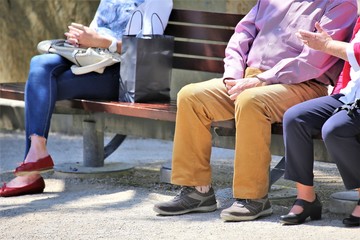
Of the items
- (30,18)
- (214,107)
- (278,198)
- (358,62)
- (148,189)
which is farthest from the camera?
(30,18)

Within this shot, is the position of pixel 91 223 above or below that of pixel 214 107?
below

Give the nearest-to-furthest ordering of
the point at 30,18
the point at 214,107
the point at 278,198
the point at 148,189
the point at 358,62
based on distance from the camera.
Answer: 1. the point at 358,62
2. the point at 214,107
3. the point at 278,198
4. the point at 148,189
5. the point at 30,18

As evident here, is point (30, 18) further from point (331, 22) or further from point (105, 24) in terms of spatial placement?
point (331, 22)

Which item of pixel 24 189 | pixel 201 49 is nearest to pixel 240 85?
pixel 201 49

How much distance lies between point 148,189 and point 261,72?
3.89 ft

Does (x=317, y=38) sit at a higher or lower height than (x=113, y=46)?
higher

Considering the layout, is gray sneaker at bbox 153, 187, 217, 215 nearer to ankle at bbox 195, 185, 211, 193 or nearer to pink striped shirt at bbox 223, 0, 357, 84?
ankle at bbox 195, 185, 211, 193

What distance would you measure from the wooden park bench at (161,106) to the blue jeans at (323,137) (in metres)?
0.65

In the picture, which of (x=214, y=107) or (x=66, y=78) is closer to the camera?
(x=214, y=107)

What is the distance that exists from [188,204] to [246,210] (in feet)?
1.26

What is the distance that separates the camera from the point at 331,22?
5.20 m

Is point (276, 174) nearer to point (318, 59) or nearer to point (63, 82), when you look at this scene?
point (318, 59)

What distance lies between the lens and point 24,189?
5.97 m

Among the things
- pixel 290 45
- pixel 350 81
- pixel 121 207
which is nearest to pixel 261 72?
pixel 290 45
